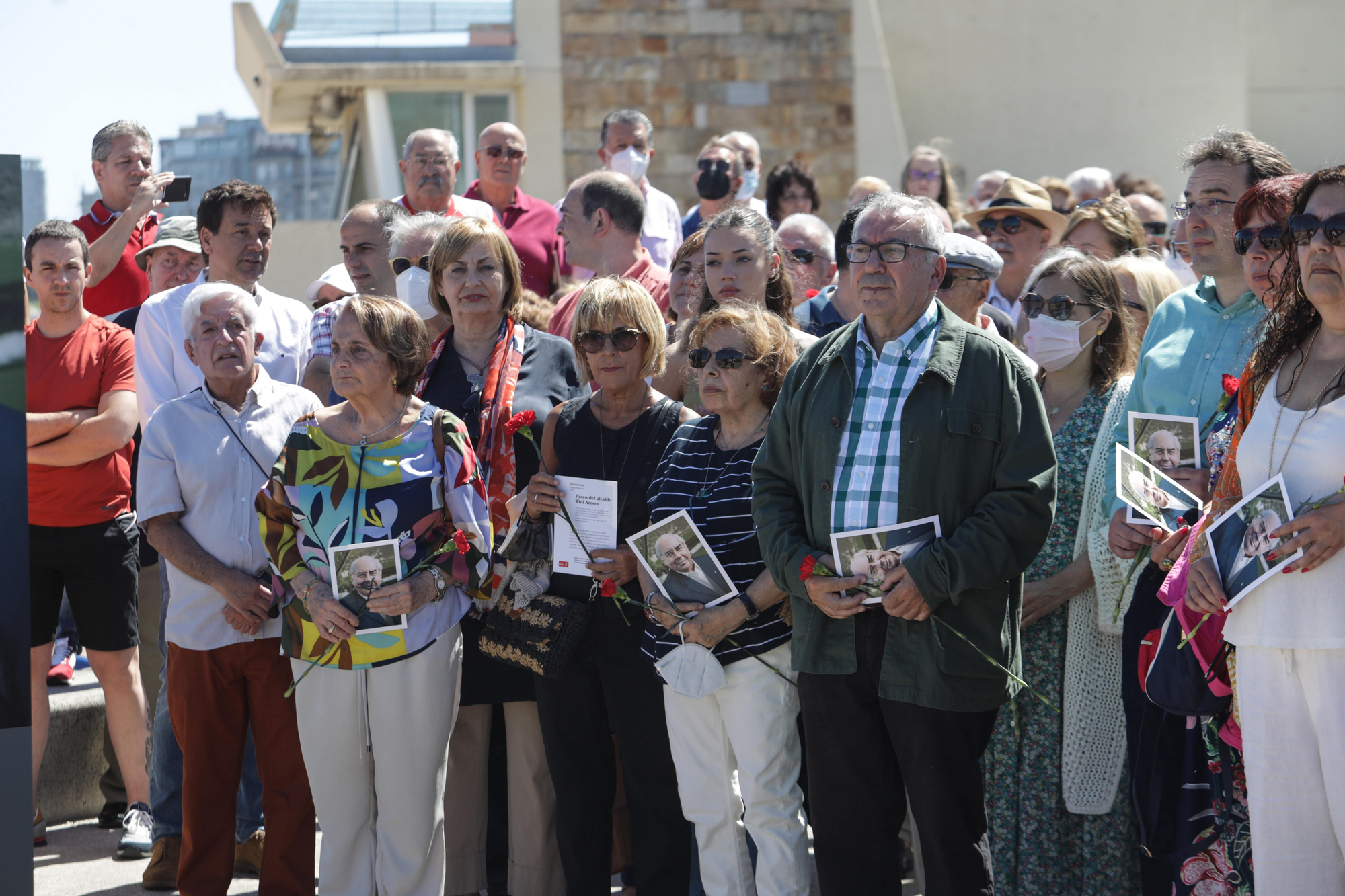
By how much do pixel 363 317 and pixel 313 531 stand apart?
0.72m

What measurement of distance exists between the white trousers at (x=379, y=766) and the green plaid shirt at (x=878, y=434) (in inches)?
58.4

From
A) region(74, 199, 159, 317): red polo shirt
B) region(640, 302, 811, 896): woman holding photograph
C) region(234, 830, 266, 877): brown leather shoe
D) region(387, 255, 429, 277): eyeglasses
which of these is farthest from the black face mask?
region(234, 830, 266, 877): brown leather shoe

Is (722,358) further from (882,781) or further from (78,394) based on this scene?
(78,394)

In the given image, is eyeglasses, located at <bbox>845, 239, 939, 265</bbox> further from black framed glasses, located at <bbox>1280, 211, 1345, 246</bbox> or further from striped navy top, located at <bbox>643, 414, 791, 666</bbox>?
black framed glasses, located at <bbox>1280, 211, 1345, 246</bbox>

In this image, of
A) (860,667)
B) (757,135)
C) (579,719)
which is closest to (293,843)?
(579,719)

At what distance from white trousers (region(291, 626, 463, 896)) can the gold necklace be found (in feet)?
8.40

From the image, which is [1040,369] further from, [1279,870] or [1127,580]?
[1279,870]

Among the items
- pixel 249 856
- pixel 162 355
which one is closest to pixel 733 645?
pixel 249 856

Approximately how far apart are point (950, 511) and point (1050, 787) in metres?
1.17

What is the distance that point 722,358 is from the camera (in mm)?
4031

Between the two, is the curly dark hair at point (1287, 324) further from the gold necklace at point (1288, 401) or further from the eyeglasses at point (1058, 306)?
the eyeglasses at point (1058, 306)

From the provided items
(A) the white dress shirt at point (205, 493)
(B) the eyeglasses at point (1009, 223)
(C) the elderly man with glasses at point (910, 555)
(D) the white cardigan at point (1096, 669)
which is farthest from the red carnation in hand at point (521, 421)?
(B) the eyeglasses at point (1009, 223)

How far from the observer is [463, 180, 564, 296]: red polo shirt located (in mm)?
7203

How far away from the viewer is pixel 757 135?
1298 cm
